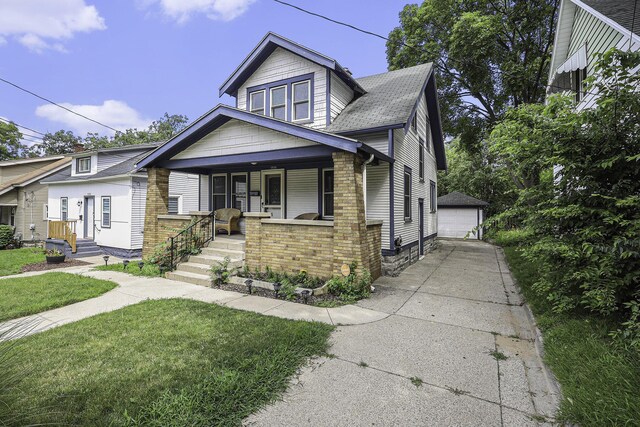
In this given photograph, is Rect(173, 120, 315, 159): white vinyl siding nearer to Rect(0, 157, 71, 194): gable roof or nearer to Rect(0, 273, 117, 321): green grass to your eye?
Rect(0, 273, 117, 321): green grass

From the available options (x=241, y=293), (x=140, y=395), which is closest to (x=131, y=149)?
(x=241, y=293)

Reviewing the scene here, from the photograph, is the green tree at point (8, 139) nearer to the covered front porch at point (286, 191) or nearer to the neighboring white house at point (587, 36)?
the covered front porch at point (286, 191)

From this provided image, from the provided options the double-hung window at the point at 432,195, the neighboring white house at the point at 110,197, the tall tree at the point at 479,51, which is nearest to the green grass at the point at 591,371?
the double-hung window at the point at 432,195

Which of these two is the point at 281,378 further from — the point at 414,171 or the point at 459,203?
the point at 459,203

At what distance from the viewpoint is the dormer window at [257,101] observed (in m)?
10.8

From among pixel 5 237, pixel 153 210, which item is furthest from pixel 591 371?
pixel 5 237

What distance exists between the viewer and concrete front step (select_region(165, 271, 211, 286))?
7293 mm

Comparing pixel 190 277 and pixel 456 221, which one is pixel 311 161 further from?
pixel 456 221

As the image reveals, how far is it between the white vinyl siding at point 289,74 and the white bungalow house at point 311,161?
0.12ft

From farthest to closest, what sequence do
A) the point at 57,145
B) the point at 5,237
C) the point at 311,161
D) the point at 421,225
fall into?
the point at 57,145, the point at 5,237, the point at 421,225, the point at 311,161

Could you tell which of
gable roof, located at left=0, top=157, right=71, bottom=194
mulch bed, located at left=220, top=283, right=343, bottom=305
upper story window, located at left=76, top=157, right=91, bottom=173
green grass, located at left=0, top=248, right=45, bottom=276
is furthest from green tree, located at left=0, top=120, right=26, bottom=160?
mulch bed, located at left=220, top=283, right=343, bottom=305

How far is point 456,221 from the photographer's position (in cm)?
2077

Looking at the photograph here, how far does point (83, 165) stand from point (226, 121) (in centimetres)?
1325

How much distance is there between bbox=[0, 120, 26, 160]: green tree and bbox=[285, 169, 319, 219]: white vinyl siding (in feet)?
121
